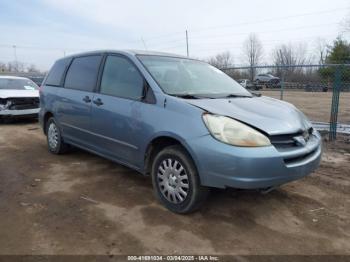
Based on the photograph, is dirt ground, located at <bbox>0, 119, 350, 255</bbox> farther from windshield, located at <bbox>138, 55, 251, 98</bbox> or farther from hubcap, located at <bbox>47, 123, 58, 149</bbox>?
windshield, located at <bbox>138, 55, 251, 98</bbox>

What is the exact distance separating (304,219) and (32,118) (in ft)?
31.5

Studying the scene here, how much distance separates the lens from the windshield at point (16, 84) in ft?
35.1

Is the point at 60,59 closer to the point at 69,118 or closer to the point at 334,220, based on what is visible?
the point at 69,118

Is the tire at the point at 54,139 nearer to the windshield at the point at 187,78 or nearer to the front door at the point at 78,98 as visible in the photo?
the front door at the point at 78,98

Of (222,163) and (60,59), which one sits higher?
(60,59)

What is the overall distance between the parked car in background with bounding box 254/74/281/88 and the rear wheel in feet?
24.9

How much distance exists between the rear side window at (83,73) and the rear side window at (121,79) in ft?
0.89

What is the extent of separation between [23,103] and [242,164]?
8.78 metres

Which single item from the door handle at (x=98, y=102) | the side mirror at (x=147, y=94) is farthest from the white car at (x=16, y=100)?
the side mirror at (x=147, y=94)

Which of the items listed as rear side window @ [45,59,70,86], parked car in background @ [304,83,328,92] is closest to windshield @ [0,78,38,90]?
rear side window @ [45,59,70,86]

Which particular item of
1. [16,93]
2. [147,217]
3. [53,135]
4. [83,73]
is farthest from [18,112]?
[147,217]

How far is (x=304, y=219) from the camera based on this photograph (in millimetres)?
3547

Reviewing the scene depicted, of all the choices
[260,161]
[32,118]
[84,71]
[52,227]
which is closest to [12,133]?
[32,118]

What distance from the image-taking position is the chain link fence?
727cm
